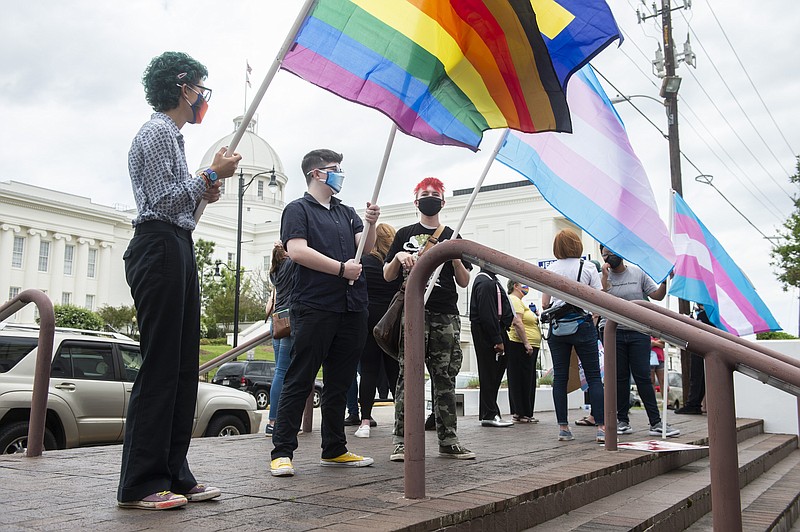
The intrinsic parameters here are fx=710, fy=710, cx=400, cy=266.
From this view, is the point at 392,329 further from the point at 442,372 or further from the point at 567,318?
the point at 567,318

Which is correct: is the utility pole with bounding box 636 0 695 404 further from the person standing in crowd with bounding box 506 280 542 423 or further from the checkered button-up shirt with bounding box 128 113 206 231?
the checkered button-up shirt with bounding box 128 113 206 231

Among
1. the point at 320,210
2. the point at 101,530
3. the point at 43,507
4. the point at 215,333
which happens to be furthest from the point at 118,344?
the point at 215,333

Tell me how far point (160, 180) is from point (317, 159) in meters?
1.40

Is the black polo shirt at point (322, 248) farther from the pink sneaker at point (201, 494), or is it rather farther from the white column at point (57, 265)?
the white column at point (57, 265)

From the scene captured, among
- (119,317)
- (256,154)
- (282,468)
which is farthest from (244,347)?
(256,154)

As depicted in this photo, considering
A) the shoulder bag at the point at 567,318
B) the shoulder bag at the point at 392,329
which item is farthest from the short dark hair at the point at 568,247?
the shoulder bag at the point at 392,329

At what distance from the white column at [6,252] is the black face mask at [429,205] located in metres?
66.5

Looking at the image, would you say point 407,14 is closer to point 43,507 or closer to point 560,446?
point 43,507

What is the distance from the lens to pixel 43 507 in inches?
126

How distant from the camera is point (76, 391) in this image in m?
7.98

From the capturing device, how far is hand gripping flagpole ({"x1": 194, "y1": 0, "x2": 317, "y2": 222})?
140 inches

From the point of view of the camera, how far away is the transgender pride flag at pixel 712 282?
27.4 ft

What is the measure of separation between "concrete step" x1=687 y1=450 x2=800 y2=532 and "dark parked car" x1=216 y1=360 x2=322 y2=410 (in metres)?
17.4

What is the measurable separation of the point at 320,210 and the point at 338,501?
1934 millimetres
